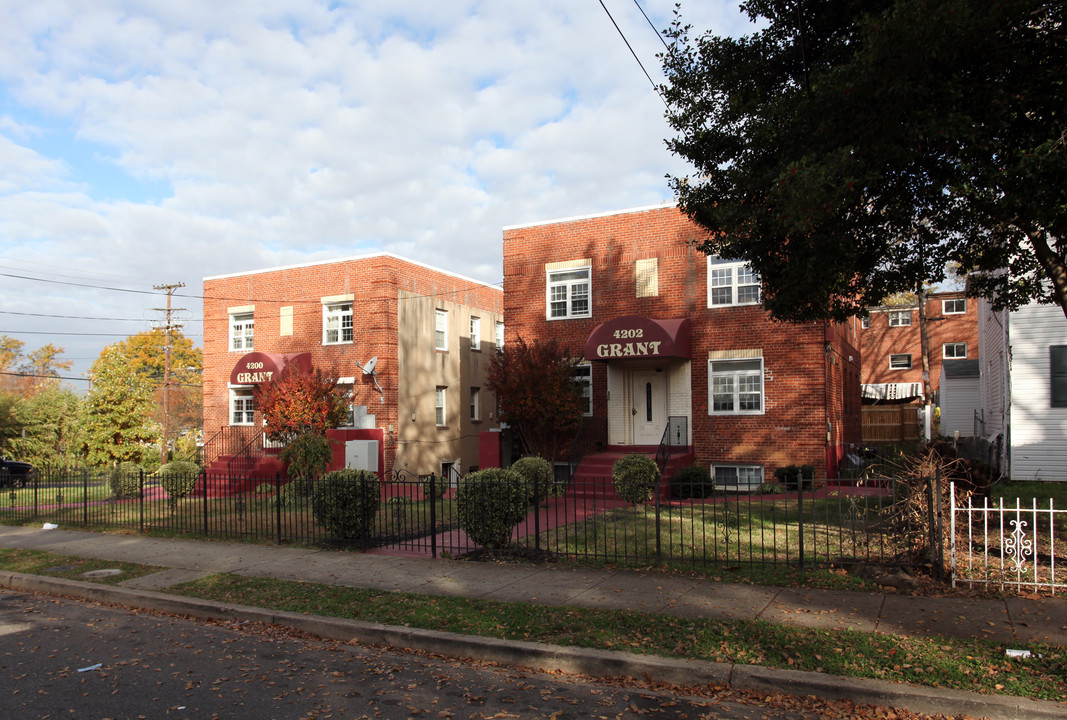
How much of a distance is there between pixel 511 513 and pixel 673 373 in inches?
445

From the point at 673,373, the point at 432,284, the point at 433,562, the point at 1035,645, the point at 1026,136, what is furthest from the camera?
the point at 432,284

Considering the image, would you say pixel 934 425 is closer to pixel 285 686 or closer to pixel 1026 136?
pixel 1026 136

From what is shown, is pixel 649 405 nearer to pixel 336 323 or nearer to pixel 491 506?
pixel 491 506

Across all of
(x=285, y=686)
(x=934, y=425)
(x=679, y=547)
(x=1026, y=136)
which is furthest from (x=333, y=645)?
(x=934, y=425)

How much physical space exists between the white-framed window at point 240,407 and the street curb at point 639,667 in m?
20.0

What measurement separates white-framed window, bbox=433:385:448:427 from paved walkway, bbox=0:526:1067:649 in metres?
15.7

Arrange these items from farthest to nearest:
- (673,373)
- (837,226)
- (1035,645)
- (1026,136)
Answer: (673,373)
(837,226)
(1026,136)
(1035,645)

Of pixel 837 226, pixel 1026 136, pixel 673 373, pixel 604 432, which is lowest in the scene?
pixel 604 432

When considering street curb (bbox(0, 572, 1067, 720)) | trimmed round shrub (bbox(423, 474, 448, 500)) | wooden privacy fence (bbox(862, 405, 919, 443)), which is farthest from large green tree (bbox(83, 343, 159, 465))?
wooden privacy fence (bbox(862, 405, 919, 443))

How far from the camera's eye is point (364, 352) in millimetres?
26094

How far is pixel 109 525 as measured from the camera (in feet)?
52.2

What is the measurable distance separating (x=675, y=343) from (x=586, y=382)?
11.4 feet

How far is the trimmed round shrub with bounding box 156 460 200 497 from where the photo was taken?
15891 mm

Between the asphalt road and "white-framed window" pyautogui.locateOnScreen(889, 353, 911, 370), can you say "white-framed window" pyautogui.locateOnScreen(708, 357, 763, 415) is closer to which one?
the asphalt road
